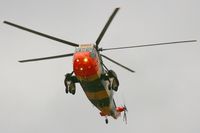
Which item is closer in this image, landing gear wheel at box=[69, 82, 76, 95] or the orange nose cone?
the orange nose cone

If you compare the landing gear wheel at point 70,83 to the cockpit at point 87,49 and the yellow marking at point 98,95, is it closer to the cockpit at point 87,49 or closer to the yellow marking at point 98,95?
the yellow marking at point 98,95

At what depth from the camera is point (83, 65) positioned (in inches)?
2035

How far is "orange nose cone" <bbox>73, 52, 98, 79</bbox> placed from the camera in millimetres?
51625

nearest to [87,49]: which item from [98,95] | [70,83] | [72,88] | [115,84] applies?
[70,83]

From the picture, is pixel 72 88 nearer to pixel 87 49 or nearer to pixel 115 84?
pixel 115 84

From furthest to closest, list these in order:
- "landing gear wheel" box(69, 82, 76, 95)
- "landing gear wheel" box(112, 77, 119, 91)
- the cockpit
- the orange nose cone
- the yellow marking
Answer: the yellow marking
"landing gear wheel" box(112, 77, 119, 91)
"landing gear wheel" box(69, 82, 76, 95)
the cockpit
the orange nose cone

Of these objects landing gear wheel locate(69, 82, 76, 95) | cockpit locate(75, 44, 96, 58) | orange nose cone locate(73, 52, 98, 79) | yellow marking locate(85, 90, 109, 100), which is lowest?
yellow marking locate(85, 90, 109, 100)

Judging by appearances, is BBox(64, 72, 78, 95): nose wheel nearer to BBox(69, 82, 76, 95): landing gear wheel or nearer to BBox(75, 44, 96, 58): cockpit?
BBox(69, 82, 76, 95): landing gear wheel

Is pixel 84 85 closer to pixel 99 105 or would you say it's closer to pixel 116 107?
pixel 99 105

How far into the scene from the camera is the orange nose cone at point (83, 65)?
51625 millimetres

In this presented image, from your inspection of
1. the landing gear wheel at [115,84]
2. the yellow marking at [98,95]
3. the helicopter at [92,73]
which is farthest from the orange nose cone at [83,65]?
the yellow marking at [98,95]

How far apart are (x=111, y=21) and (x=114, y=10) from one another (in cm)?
125

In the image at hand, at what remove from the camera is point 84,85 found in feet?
184

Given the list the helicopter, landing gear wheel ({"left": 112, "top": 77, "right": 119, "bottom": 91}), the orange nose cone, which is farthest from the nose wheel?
landing gear wheel ({"left": 112, "top": 77, "right": 119, "bottom": 91})
